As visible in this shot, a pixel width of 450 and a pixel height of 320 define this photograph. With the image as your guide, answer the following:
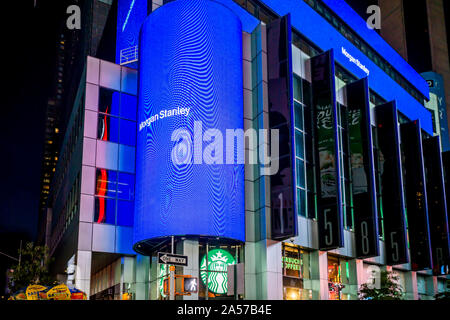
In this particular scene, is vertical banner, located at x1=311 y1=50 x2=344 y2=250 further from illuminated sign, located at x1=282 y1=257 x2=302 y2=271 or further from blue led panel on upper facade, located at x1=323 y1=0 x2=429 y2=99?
blue led panel on upper facade, located at x1=323 y1=0 x2=429 y2=99

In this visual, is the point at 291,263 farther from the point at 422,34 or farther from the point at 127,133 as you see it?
the point at 422,34

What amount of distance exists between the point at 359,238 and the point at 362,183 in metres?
4.59

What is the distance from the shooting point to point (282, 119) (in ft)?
113

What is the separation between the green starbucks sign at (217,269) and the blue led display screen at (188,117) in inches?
74.0

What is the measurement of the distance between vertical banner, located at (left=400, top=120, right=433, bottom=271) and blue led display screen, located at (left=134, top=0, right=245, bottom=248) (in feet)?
75.0

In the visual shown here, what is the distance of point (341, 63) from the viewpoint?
49.0 m

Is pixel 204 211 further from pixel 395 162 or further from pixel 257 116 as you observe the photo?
pixel 395 162

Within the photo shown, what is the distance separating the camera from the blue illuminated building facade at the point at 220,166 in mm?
31906

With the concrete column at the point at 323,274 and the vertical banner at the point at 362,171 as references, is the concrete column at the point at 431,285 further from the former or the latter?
the concrete column at the point at 323,274

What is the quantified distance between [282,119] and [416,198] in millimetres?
22035

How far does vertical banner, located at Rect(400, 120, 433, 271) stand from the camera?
156ft

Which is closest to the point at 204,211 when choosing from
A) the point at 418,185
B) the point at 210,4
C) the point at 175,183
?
the point at 175,183

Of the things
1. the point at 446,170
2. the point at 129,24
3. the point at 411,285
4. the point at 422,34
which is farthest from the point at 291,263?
the point at 422,34
